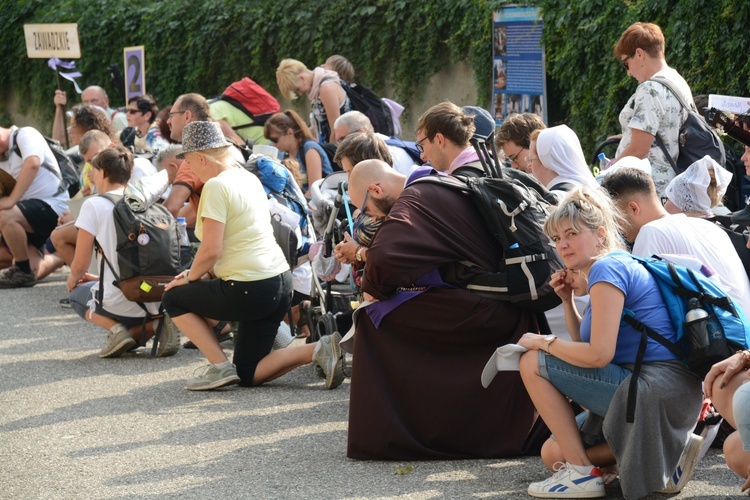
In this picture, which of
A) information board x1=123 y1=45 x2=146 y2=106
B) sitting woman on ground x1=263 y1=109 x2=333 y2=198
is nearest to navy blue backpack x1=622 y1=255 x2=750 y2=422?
sitting woman on ground x1=263 y1=109 x2=333 y2=198

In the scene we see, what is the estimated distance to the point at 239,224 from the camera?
6.89 metres

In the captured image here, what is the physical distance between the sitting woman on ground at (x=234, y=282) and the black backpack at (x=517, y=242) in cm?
195

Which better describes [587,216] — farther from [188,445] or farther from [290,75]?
[290,75]

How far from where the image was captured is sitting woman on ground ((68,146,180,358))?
811 centimetres

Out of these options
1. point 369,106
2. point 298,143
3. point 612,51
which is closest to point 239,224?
point 298,143

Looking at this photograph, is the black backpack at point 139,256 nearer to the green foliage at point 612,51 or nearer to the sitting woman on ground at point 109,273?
the sitting woman on ground at point 109,273

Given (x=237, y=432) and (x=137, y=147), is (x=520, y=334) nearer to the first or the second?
(x=237, y=432)

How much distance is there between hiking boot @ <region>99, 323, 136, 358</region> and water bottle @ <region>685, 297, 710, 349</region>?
4.89m

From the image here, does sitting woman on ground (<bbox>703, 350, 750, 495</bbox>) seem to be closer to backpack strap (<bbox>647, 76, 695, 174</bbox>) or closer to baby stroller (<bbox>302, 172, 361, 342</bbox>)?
baby stroller (<bbox>302, 172, 361, 342</bbox>)

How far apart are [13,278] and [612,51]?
21.6 ft

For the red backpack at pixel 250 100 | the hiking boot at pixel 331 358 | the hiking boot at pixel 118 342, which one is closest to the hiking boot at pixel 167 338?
the hiking boot at pixel 118 342

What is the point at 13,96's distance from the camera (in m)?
23.6

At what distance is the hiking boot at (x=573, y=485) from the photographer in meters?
4.60

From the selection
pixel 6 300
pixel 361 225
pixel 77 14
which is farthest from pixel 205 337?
pixel 77 14
